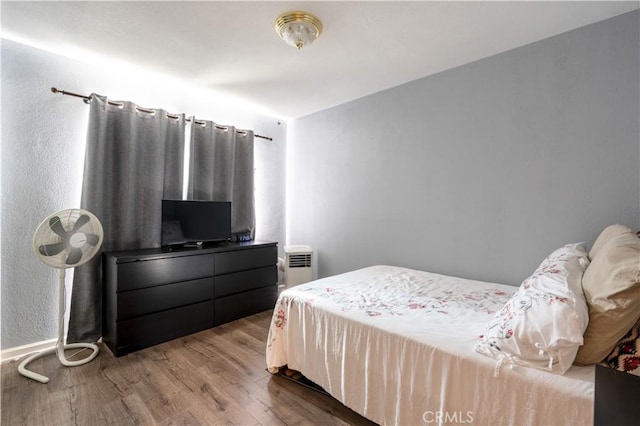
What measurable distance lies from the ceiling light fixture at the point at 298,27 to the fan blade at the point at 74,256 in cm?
225

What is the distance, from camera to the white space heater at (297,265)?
368cm

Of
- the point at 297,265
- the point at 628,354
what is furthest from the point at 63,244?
the point at 628,354

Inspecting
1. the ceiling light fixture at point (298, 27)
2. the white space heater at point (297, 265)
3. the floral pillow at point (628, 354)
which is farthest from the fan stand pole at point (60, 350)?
the floral pillow at point (628, 354)

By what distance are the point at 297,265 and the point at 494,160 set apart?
244 centimetres

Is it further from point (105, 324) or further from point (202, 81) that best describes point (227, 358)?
point (202, 81)

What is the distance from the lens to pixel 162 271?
2.63 metres

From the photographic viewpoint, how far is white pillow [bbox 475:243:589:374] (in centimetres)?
107

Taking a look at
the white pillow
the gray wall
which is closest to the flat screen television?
the gray wall

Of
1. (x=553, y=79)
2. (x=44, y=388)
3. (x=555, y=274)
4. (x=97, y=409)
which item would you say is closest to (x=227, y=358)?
(x=97, y=409)

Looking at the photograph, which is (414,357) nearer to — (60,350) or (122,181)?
(60,350)

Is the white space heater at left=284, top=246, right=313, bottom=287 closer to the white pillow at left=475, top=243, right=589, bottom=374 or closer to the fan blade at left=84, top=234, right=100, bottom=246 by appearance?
the fan blade at left=84, top=234, right=100, bottom=246

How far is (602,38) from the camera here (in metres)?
1.99

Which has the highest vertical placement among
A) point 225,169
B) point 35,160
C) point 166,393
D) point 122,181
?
point 225,169

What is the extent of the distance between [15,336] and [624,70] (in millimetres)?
4887
